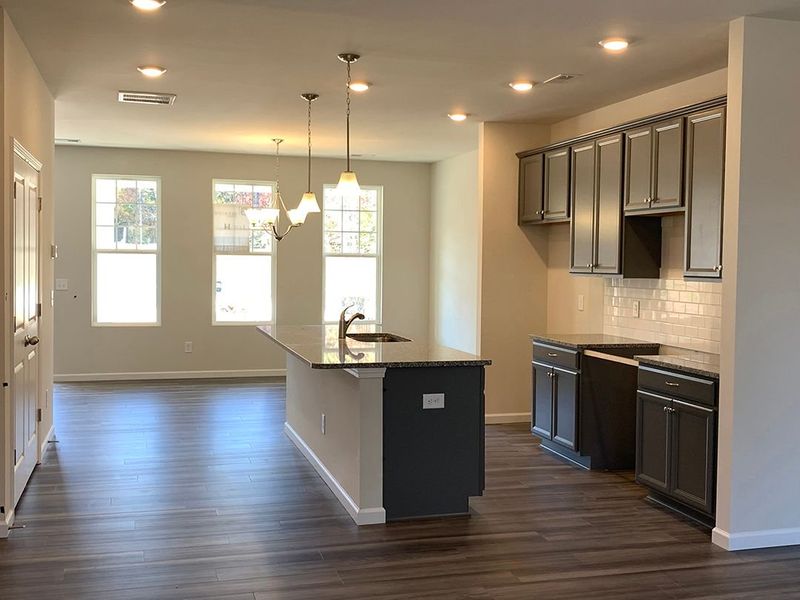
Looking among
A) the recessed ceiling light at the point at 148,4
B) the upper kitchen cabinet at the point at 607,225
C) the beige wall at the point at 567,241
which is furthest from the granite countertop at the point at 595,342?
the recessed ceiling light at the point at 148,4

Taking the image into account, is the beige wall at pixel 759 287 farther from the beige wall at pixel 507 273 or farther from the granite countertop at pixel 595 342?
the beige wall at pixel 507 273

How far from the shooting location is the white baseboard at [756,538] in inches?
165

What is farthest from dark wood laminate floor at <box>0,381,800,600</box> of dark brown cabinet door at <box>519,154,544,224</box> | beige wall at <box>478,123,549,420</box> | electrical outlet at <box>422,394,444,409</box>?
dark brown cabinet door at <box>519,154,544,224</box>

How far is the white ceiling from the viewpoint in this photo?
13.4ft

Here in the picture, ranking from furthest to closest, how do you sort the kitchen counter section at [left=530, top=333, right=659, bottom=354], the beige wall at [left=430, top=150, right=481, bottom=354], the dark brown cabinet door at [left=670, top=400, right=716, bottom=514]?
the beige wall at [left=430, top=150, right=481, bottom=354] < the kitchen counter section at [left=530, top=333, right=659, bottom=354] < the dark brown cabinet door at [left=670, top=400, right=716, bottom=514]

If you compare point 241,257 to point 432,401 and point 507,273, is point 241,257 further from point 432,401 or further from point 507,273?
point 432,401

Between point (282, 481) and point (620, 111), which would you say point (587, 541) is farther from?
point (620, 111)

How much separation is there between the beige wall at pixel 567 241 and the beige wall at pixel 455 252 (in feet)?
5.87

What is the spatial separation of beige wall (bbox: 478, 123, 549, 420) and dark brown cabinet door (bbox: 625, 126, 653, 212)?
1.72m

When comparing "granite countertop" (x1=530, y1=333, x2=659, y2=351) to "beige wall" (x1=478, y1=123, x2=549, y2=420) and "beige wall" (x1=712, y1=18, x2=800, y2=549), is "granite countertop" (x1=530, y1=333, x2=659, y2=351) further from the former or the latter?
"beige wall" (x1=712, y1=18, x2=800, y2=549)

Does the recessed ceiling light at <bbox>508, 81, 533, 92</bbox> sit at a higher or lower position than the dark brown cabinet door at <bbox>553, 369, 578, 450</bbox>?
higher

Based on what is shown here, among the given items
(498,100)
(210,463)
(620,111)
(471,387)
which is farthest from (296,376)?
(620,111)

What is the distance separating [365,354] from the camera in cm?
473

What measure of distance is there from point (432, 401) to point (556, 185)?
2.74 metres
